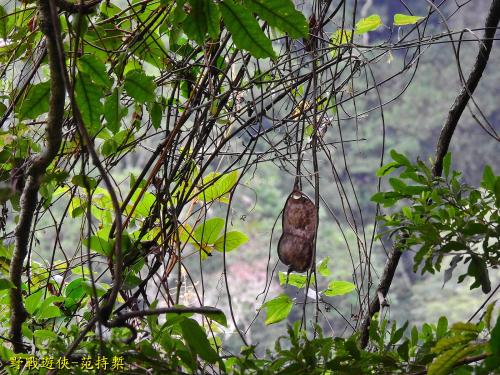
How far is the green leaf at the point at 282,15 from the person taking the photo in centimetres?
49

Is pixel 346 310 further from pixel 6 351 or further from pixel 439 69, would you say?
pixel 6 351

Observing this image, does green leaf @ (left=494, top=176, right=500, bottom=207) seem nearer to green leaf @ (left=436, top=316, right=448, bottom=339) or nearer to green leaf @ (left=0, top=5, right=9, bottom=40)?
green leaf @ (left=436, top=316, right=448, bottom=339)

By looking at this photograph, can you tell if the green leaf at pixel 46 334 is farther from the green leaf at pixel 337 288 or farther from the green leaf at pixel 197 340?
the green leaf at pixel 337 288

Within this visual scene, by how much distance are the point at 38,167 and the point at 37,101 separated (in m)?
0.07

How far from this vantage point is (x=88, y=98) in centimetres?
57

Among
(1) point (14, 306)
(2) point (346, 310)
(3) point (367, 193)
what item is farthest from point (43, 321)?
(3) point (367, 193)

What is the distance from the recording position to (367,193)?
1024 centimetres

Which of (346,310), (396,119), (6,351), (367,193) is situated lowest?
(6,351)

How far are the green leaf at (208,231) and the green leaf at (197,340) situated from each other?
34 centimetres

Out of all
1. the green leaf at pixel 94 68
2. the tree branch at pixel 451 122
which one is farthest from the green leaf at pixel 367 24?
the green leaf at pixel 94 68

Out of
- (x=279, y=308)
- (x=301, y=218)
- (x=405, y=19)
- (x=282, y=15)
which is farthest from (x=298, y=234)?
(x=405, y=19)

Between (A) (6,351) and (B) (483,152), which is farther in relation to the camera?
(B) (483,152)

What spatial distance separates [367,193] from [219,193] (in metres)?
9.55

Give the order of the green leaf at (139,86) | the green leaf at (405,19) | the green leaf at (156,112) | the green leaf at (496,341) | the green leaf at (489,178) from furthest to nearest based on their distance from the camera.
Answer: the green leaf at (405,19) → the green leaf at (156,112) → the green leaf at (139,86) → the green leaf at (489,178) → the green leaf at (496,341)
